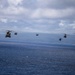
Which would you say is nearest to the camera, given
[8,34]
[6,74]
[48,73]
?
[8,34]

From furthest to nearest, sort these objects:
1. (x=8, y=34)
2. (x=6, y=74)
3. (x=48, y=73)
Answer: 1. (x=48, y=73)
2. (x=6, y=74)
3. (x=8, y=34)

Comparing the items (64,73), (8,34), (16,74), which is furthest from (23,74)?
(8,34)

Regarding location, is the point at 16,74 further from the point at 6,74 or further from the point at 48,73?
the point at 48,73

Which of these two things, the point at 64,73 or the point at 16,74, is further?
the point at 64,73

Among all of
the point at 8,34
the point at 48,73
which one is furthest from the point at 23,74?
the point at 8,34

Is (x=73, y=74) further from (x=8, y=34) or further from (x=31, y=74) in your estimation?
(x=8, y=34)

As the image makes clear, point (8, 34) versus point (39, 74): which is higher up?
point (8, 34)

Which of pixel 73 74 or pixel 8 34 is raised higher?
pixel 8 34

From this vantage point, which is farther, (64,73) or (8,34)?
(64,73)
